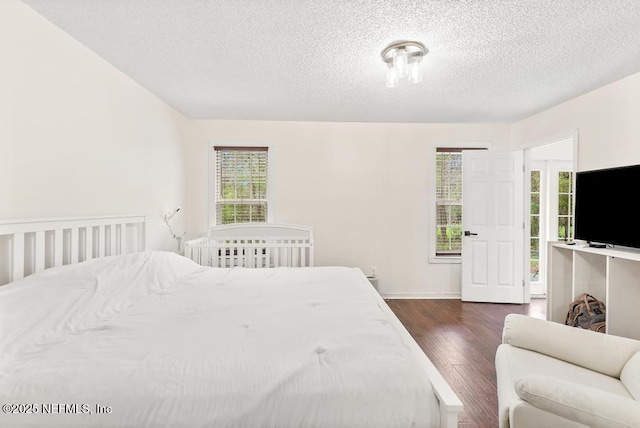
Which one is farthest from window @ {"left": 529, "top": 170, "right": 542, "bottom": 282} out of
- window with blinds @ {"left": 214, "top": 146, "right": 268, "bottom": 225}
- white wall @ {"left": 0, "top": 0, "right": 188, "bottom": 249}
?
white wall @ {"left": 0, "top": 0, "right": 188, "bottom": 249}

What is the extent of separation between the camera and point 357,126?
4.18m

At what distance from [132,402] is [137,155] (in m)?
→ 2.46

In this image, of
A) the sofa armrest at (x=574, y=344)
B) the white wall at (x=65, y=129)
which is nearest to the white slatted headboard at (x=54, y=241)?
the white wall at (x=65, y=129)

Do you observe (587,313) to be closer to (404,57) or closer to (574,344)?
(574,344)

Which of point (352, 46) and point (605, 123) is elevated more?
point (352, 46)

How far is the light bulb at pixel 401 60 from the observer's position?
84.2 inches

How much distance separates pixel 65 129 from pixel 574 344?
328cm

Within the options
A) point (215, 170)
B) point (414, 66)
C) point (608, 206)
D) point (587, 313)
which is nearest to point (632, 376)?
point (587, 313)

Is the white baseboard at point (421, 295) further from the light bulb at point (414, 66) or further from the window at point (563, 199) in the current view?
the light bulb at point (414, 66)

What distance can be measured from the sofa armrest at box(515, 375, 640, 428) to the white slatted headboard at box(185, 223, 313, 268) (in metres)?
2.49

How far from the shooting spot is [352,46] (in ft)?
7.09

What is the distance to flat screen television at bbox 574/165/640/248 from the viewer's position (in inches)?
91.2

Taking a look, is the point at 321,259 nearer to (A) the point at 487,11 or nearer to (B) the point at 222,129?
(B) the point at 222,129

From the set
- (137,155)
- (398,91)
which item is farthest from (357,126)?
(137,155)
